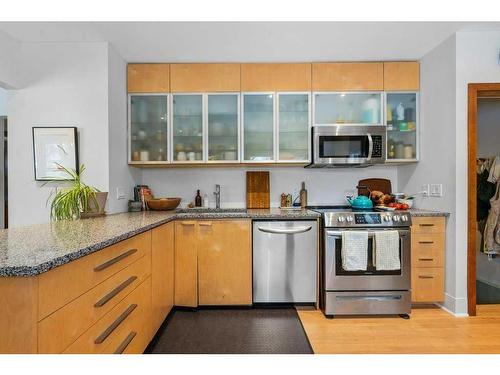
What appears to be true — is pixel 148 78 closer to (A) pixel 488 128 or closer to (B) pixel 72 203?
(B) pixel 72 203

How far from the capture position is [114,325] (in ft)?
4.66

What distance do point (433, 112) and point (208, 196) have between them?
2.45 meters

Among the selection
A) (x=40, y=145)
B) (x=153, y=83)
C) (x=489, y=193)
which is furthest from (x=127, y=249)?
(x=489, y=193)

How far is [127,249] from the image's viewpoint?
163 cm

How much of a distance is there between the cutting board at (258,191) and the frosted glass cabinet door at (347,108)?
0.84 meters

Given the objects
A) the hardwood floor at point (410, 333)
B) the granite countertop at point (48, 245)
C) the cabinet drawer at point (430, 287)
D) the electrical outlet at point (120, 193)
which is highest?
the electrical outlet at point (120, 193)

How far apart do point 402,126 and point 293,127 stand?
1.13m

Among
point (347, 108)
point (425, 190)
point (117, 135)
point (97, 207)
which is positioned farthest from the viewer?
point (347, 108)

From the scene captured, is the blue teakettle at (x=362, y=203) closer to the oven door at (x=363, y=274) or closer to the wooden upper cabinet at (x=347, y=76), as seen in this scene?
the oven door at (x=363, y=274)

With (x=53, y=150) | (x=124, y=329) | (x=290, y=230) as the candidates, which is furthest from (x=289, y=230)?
(x=53, y=150)

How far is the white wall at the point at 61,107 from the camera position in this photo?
8.88ft

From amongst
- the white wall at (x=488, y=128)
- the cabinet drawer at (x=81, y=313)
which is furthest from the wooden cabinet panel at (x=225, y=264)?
the white wall at (x=488, y=128)

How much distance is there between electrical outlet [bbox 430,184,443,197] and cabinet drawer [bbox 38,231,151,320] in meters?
2.69

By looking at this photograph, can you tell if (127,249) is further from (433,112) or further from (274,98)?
(433,112)
